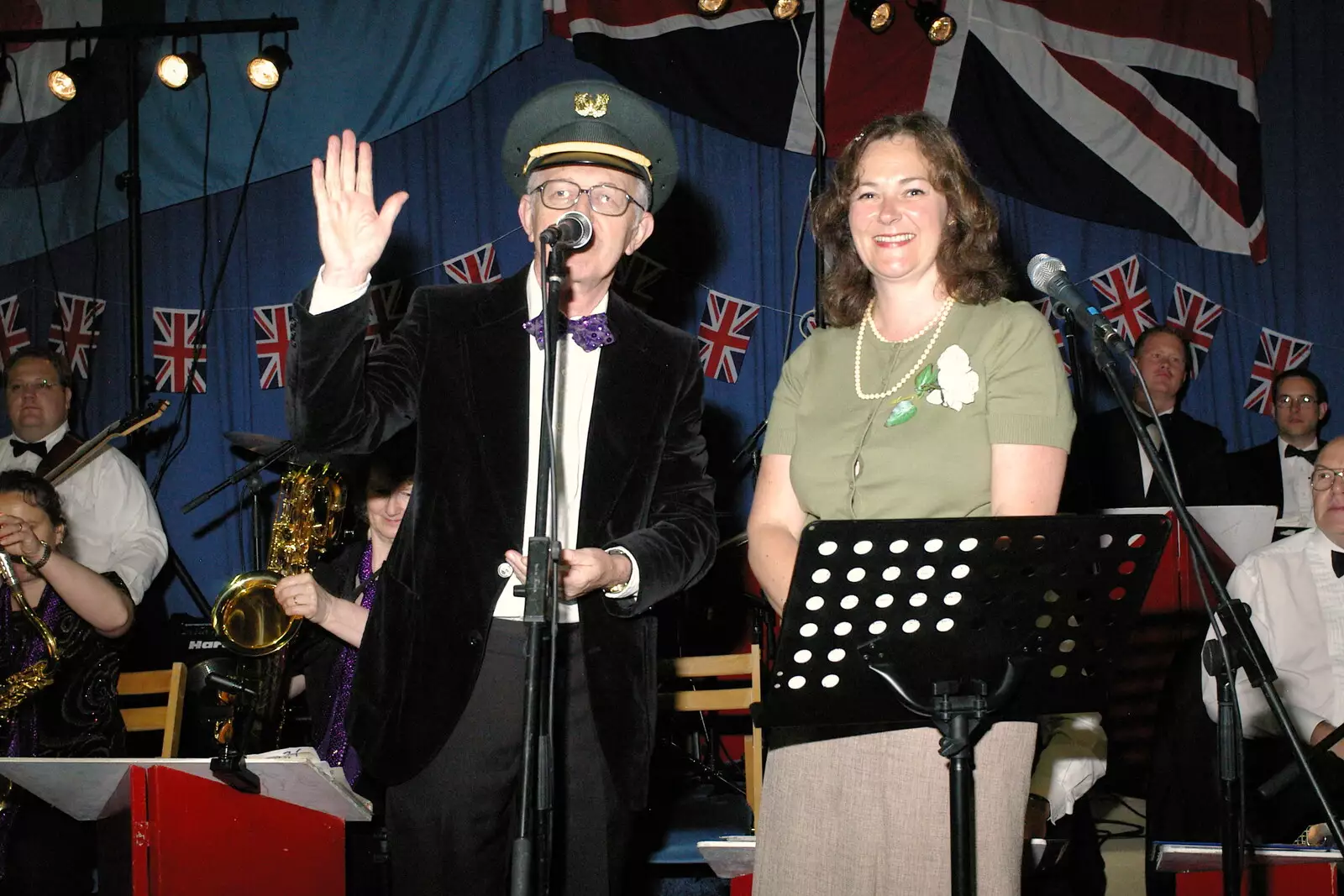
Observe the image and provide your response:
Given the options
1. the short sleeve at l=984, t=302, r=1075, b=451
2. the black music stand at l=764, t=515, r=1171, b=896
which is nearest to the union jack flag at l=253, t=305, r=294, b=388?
the short sleeve at l=984, t=302, r=1075, b=451

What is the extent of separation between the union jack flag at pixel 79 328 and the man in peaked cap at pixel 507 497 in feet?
15.8

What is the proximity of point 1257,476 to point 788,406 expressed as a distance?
16.3 feet

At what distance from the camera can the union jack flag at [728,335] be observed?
6594mm

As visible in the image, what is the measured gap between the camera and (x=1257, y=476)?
6.46 m

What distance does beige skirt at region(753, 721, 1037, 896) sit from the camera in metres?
1.94

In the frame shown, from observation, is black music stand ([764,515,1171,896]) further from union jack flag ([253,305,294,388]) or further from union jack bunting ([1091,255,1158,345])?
union jack bunting ([1091,255,1158,345])

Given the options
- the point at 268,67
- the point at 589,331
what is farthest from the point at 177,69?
the point at 589,331

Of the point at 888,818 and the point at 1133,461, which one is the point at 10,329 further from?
the point at 888,818

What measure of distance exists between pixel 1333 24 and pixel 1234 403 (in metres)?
2.26

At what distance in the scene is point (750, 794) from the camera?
154 inches

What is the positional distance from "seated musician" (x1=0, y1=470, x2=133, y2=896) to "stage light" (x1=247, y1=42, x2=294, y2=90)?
2.64 metres

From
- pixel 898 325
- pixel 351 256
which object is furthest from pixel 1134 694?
pixel 351 256

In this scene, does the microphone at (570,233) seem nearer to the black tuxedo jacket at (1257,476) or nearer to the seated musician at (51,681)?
the seated musician at (51,681)

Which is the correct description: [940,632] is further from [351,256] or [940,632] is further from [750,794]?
[750,794]
